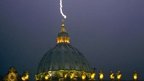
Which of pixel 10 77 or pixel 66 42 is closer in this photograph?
pixel 10 77

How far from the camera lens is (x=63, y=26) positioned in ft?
510

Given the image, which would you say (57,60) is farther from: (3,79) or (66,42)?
(3,79)

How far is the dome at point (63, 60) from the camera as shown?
489 ft

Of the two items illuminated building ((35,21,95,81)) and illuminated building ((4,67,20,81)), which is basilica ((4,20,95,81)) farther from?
illuminated building ((4,67,20,81))

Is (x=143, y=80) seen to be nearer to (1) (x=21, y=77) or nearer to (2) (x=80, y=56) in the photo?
(1) (x=21, y=77)

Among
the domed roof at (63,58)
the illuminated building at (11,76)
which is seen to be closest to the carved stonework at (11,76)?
the illuminated building at (11,76)

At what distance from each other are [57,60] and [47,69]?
4.26 meters

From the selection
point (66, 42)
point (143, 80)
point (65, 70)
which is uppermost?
point (66, 42)

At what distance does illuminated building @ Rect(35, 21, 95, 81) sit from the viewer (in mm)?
147500

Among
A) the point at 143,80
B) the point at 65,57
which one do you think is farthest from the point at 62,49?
the point at 143,80

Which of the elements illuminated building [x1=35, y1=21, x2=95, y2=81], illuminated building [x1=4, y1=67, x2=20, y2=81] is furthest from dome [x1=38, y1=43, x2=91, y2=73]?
illuminated building [x1=4, y1=67, x2=20, y2=81]

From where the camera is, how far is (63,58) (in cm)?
15150

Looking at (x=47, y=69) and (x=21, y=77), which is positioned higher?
(x=47, y=69)

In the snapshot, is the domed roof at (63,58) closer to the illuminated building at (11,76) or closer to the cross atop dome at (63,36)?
the cross atop dome at (63,36)
